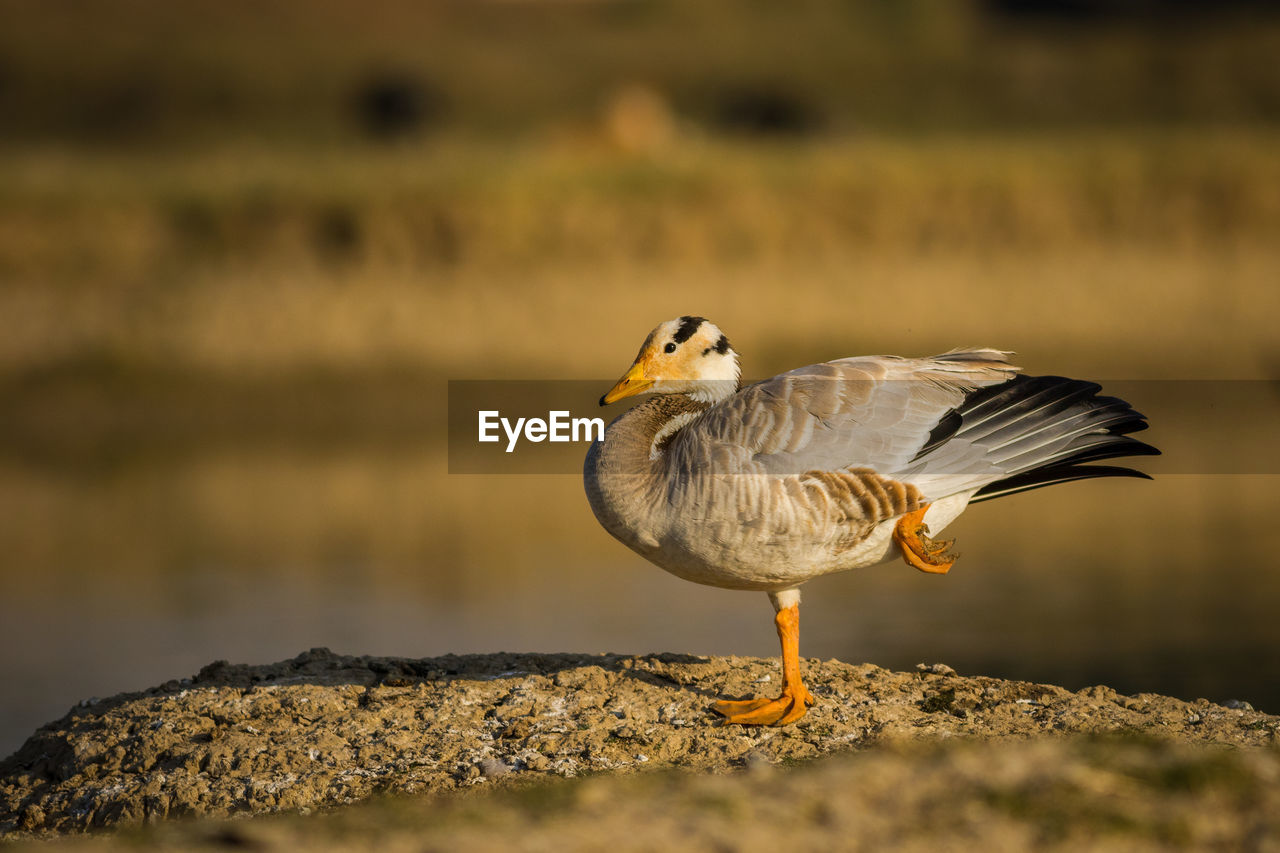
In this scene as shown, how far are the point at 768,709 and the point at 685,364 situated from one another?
1662 millimetres

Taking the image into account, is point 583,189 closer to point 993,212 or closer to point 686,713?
point 993,212

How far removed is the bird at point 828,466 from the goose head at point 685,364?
10.3 inches

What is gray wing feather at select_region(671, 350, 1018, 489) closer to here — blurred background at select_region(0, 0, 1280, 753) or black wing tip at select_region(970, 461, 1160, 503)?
black wing tip at select_region(970, 461, 1160, 503)

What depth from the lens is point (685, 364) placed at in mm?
6664

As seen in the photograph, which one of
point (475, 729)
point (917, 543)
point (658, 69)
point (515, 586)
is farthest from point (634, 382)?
point (658, 69)

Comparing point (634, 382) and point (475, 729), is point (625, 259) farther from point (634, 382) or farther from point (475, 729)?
point (475, 729)

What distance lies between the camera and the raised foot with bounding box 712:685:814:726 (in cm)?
602

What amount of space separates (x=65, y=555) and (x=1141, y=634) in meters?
8.36

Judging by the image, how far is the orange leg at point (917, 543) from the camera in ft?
19.6

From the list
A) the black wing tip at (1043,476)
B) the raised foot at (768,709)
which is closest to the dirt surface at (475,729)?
the raised foot at (768,709)

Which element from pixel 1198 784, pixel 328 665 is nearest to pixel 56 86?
pixel 328 665

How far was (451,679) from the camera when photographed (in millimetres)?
6895

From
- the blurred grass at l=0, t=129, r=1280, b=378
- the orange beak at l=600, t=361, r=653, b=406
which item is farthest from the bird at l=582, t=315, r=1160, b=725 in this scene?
the blurred grass at l=0, t=129, r=1280, b=378

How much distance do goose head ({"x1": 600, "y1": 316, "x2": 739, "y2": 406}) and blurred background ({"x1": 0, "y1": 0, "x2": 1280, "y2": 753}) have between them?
2639 millimetres
